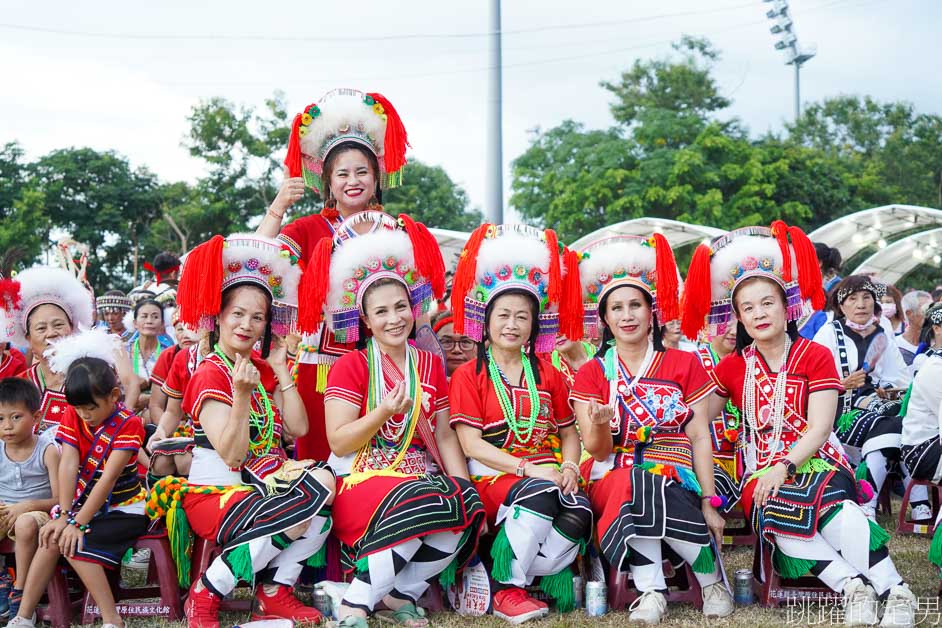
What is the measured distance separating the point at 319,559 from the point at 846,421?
386 cm

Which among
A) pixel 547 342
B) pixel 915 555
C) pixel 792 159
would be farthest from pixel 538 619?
pixel 792 159

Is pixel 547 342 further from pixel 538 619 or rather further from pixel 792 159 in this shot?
pixel 792 159

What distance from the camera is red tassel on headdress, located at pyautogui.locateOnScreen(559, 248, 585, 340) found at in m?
4.41

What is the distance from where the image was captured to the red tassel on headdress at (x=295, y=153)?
487 cm

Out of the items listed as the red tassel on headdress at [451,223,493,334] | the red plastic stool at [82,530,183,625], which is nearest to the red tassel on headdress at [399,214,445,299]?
the red tassel on headdress at [451,223,493,334]

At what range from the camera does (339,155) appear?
4801 mm

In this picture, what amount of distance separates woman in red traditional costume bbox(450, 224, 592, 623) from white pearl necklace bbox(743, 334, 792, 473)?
82 cm

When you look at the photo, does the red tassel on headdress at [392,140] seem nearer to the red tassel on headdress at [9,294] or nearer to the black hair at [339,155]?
the black hair at [339,155]

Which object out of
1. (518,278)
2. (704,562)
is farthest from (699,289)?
(704,562)

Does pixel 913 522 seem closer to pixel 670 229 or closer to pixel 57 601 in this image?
pixel 57 601

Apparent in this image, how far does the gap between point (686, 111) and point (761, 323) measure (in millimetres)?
25709

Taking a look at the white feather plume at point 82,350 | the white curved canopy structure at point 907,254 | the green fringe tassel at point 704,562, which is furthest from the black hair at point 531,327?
the white curved canopy structure at point 907,254

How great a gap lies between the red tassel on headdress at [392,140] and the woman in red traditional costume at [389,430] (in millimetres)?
480

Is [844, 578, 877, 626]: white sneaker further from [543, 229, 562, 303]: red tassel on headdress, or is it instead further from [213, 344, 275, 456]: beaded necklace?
[213, 344, 275, 456]: beaded necklace
